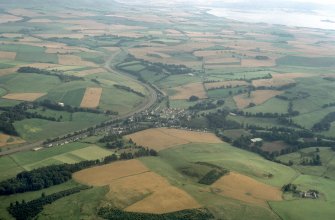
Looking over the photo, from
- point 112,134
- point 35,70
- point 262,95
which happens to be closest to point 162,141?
point 112,134

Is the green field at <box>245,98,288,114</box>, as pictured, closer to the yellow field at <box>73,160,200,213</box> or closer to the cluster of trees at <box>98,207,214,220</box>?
the yellow field at <box>73,160,200,213</box>

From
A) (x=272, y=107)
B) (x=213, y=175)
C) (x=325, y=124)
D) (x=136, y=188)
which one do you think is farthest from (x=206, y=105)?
(x=136, y=188)

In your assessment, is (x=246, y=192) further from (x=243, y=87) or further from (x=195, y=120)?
(x=243, y=87)

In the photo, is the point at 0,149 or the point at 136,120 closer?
the point at 0,149

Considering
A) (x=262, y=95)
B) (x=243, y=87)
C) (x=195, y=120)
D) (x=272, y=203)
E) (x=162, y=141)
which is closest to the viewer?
(x=272, y=203)

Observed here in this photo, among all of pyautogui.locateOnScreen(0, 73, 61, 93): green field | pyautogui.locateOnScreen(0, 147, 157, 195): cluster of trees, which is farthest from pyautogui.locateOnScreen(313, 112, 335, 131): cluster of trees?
pyautogui.locateOnScreen(0, 73, 61, 93): green field

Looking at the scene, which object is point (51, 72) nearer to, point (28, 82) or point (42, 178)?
point (28, 82)
